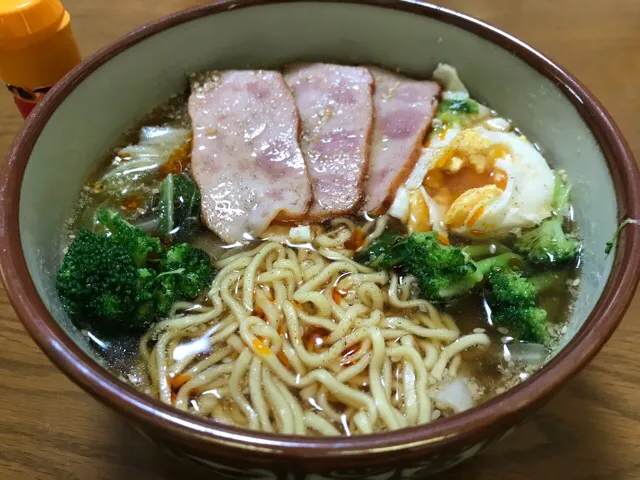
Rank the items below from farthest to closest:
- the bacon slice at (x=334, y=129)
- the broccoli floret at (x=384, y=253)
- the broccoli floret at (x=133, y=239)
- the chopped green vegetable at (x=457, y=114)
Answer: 1. the chopped green vegetable at (x=457, y=114)
2. the bacon slice at (x=334, y=129)
3. the broccoli floret at (x=384, y=253)
4. the broccoli floret at (x=133, y=239)

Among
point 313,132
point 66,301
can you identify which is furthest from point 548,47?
point 66,301

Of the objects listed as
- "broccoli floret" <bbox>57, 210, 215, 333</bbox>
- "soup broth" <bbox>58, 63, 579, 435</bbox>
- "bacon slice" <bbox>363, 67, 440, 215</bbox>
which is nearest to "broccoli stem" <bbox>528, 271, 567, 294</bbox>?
"soup broth" <bbox>58, 63, 579, 435</bbox>

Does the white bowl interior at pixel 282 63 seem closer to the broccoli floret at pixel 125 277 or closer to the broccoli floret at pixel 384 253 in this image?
the broccoli floret at pixel 125 277

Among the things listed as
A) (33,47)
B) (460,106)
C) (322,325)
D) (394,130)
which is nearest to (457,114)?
(460,106)

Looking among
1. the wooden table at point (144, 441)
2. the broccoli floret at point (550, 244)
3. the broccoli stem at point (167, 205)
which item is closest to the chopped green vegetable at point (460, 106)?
the broccoli floret at point (550, 244)

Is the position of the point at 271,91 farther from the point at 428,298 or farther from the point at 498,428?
the point at 498,428
